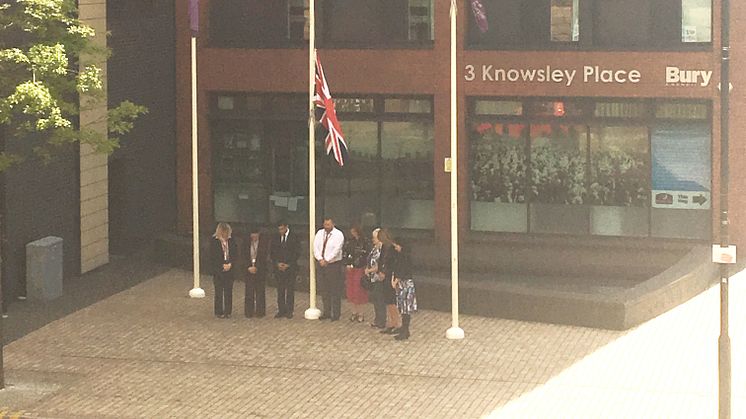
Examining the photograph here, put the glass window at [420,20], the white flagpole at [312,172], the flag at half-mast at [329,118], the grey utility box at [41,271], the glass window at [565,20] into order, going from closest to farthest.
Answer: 1. the flag at half-mast at [329,118]
2. the white flagpole at [312,172]
3. the grey utility box at [41,271]
4. the glass window at [565,20]
5. the glass window at [420,20]

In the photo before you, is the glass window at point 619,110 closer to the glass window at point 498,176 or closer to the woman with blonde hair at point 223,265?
the glass window at point 498,176

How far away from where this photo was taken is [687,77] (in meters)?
35.0

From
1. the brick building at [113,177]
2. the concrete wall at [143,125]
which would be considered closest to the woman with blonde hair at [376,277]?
the brick building at [113,177]

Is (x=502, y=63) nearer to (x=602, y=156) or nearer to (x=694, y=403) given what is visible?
(x=602, y=156)

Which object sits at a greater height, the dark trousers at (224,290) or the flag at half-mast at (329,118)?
the flag at half-mast at (329,118)

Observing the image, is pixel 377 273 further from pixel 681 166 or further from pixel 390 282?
pixel 681 166

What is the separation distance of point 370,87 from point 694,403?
49.8 ft

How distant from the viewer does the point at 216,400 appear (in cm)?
2417

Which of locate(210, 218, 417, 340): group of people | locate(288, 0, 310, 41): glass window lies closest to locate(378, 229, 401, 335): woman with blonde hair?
locate(210, 218, 417, 340): group of people

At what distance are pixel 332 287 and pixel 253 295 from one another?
1.53m

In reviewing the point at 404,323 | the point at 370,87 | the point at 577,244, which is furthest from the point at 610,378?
the point at 370,87

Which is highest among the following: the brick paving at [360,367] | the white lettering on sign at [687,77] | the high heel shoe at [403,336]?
the white lettering on sign at [687,77]

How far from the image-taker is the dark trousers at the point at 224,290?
1194 inches

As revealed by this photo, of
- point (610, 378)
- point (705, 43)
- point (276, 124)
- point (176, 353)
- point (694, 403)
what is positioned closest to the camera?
point (694, 403)
